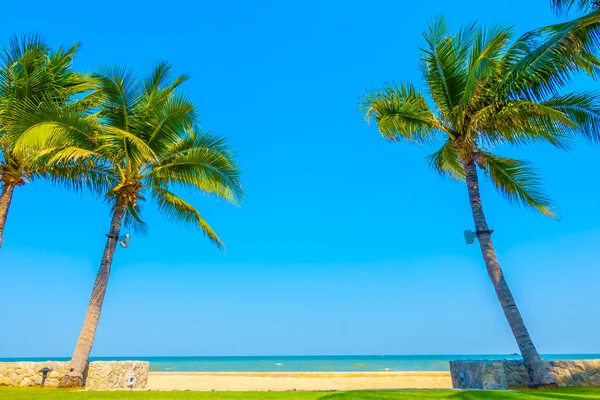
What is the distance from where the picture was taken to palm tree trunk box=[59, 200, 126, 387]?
9570 mm

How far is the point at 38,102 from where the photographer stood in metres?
10.3

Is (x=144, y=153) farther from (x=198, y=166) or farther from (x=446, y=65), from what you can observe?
(x=446, y=65)

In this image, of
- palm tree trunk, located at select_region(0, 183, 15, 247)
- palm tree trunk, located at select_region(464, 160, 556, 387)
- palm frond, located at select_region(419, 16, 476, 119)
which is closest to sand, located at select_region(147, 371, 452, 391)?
palm tree trunk, located at select_region(464, 160, 556, 387)

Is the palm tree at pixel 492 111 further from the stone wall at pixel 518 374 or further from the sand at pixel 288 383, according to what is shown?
the sand at pixel 288 383

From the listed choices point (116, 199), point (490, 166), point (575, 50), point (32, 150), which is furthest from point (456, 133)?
point (32, 150)

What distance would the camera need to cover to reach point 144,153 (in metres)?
10.6

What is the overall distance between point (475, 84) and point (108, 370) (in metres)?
11.4

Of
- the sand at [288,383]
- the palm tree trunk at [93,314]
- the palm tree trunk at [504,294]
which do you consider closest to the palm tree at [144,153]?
the palm tree trunk at [93,314]

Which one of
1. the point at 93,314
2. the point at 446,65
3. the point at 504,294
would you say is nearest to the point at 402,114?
the point at 446,65

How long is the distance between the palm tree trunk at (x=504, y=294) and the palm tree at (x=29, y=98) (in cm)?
1070

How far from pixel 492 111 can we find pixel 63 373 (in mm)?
12519

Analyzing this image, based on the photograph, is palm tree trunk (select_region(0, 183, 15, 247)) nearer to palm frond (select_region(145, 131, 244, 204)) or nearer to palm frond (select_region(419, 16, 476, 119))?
palm frond (select_region(145, 131, 244, 204))

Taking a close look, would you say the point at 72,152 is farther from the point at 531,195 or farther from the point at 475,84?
the point at 531,195

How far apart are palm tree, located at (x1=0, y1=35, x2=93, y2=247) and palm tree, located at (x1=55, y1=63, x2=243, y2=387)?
37.2 inches
